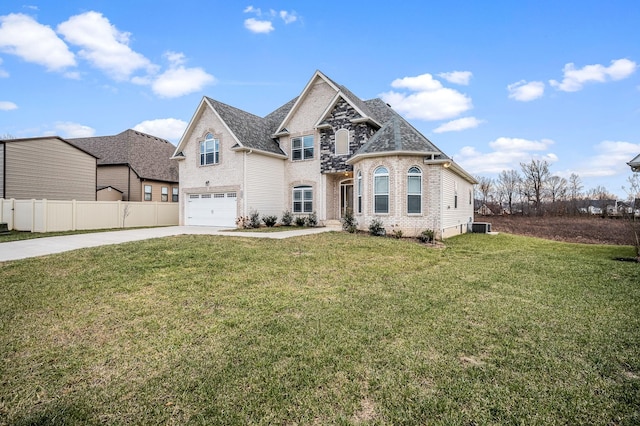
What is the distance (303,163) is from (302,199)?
2276mm

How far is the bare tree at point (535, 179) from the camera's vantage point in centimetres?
4194

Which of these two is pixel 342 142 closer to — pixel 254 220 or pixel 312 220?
pixel 312 220

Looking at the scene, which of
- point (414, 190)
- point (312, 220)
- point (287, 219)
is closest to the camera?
point (414, 190)

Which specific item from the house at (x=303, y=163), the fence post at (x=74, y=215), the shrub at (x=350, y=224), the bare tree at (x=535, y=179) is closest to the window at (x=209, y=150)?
the house at (x=303, y=163)

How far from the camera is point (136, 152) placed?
2794 centimetres

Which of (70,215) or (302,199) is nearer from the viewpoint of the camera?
(70,215)

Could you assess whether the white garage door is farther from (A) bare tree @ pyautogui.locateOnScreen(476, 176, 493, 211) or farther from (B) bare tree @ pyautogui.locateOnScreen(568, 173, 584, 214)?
(B) bare tree @ pyautogui.locateOnScreen(568, 173, 584, 214)

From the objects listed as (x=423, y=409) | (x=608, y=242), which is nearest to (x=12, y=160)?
(x=423, y=409)

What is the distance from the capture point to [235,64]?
17828 mm

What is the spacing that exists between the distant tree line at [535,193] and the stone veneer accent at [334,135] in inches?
1189

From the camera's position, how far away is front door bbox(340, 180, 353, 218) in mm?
19906

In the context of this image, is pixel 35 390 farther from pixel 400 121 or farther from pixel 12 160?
pixel 12 160

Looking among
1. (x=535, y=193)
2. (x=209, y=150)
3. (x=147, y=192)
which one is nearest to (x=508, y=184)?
(x=535, y=193)

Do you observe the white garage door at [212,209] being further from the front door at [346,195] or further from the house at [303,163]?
the front door at [346,195]
